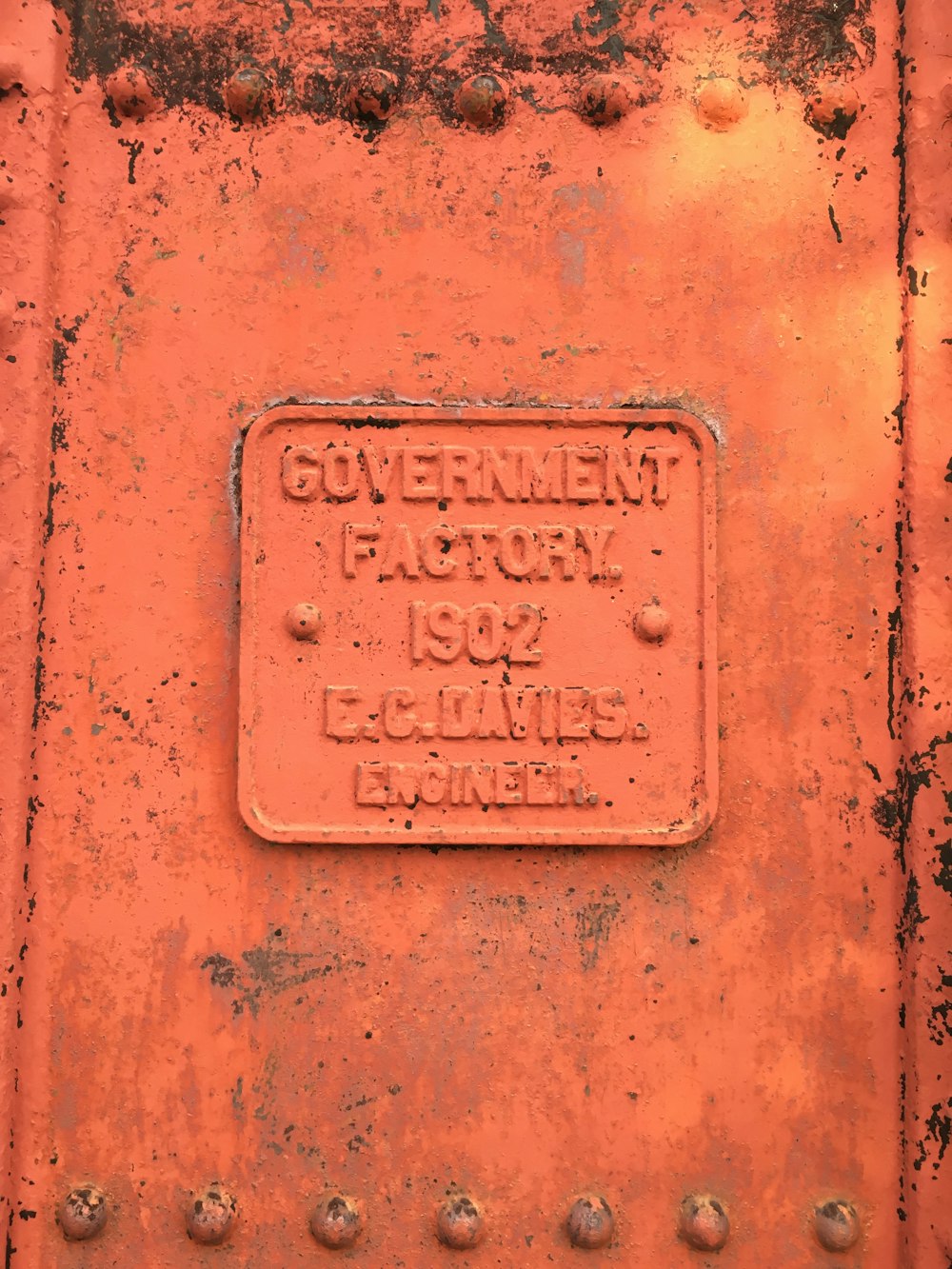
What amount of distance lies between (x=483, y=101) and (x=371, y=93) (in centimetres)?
12

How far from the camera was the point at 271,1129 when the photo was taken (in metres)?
0.96

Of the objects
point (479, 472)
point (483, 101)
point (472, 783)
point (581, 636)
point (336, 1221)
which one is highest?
point (483, 101)

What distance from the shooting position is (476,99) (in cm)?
100

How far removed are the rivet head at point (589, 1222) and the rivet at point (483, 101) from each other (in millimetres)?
1130

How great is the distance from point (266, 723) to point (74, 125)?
2.22 ft

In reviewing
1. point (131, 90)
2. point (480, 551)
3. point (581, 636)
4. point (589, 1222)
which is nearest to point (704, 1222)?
point (589, 1222)

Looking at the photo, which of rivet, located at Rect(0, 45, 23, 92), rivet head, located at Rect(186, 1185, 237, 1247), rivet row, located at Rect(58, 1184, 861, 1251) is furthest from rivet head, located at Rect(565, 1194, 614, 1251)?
rivet, located at Rect(0, 45, 23, 92)

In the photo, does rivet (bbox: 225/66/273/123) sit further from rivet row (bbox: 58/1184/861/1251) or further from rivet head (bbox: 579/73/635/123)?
rivet row (bbox: 58/1184/861/1251)

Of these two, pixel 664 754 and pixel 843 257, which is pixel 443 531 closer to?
pixel 664 754

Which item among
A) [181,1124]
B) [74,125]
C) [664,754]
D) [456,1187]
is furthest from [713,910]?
[74,125]

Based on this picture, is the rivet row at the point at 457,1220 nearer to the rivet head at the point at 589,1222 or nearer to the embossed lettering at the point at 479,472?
the rivet head at the point at 589,1222

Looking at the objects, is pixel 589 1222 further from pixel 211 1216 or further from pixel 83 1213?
pixel 83 1213

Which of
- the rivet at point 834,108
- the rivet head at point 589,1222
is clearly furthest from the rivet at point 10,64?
the rivet head at point 589,1222

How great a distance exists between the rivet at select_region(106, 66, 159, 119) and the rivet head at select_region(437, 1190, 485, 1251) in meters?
1.19
